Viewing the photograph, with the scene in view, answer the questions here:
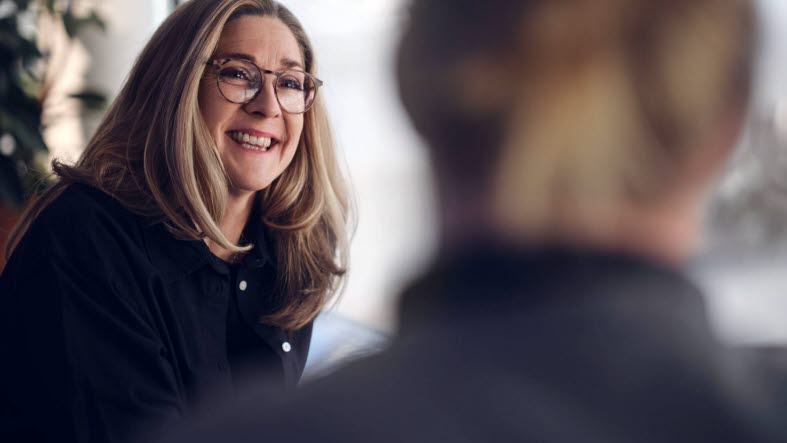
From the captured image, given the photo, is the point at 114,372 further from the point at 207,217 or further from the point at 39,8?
the point at 39,8

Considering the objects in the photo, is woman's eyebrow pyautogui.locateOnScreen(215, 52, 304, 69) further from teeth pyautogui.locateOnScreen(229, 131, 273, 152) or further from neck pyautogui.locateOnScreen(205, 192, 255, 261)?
neck pyautogui.locateOnScreen(205, 192, 255, 261)

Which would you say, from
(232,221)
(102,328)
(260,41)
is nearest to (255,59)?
(260,41)

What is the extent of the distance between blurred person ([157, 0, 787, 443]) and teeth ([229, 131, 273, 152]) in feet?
3.69

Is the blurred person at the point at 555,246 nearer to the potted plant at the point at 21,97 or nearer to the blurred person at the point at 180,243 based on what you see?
the blurred person at the point at 180,243

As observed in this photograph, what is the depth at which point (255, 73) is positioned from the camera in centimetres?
156

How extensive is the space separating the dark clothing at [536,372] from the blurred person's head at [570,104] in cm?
3

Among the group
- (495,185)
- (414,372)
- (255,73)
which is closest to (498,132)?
(495,185)

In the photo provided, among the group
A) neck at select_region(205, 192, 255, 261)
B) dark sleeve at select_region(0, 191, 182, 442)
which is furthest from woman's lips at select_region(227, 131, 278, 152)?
dark sleeve at select_region(0, 191, 182, 442)

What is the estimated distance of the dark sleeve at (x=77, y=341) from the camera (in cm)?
124

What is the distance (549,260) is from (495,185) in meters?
0.05

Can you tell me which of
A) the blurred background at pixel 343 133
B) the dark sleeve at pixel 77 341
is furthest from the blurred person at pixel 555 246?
the dark sleeve at pixel 77 341

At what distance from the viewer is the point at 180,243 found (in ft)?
4.79

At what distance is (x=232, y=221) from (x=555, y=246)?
1.22 meters

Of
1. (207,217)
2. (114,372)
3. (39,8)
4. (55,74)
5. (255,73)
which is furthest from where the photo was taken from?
(55,74)
